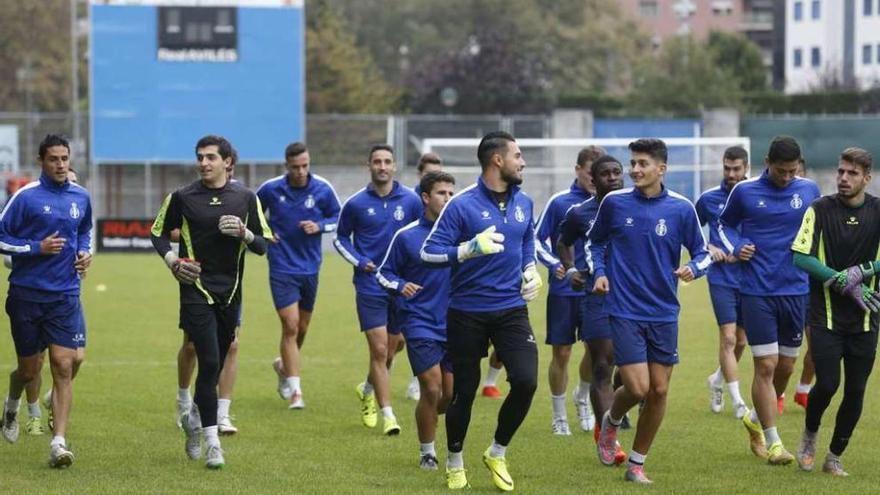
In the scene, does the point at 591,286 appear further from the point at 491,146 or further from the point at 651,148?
the point at 491,146

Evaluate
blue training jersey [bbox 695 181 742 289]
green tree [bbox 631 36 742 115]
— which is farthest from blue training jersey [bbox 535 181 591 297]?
green tree [bbox 631 36 742 115]

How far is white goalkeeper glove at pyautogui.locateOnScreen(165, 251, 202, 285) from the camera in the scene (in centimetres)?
1048

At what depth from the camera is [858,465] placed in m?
10.9

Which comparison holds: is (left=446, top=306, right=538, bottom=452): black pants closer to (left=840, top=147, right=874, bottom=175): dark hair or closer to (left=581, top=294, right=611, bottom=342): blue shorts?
(left=581, top=294, right=611, bottom=342): blue shorts

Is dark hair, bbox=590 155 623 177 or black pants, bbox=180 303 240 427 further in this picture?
dark hair, bbox=590 155 623 177

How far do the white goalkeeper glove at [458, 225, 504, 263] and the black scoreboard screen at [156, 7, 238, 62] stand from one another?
35.5 meters

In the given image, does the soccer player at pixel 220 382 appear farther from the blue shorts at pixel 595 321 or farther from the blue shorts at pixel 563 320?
the blue shorts at pixel 595 321

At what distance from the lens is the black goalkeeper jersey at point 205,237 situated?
1075cm

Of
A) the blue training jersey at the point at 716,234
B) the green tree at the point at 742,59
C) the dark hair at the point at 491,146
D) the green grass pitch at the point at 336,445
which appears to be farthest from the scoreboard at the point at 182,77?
the green tree at the point at 742,59

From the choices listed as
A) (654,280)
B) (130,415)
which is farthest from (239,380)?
(654,280)

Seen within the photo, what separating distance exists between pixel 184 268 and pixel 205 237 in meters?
0.37

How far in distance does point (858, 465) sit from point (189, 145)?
35.4 m

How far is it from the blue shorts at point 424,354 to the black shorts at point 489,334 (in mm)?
787

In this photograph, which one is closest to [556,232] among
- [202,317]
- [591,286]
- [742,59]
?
[591,286]
